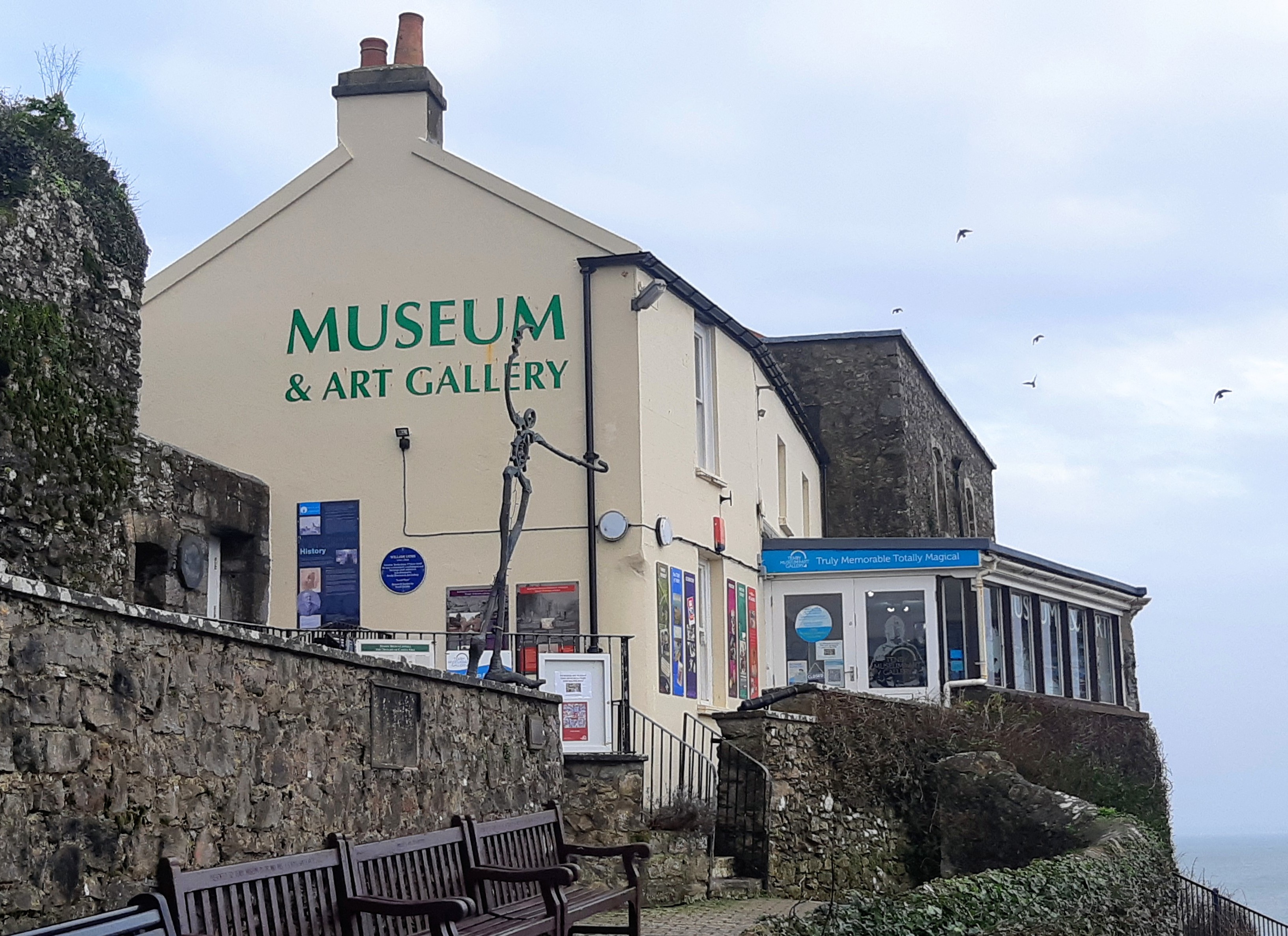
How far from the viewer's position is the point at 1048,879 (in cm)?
1065

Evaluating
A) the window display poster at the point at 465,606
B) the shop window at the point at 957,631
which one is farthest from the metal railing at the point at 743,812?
the shop window at the point at 957,631

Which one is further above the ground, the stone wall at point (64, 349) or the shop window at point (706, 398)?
the shop window at point (706, 398)

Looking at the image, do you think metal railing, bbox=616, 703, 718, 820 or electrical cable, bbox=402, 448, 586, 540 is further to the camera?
electrical cable, bbox=402, 448, 586, 540

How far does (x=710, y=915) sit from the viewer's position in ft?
40.3

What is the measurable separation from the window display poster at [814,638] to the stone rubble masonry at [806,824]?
5.35m

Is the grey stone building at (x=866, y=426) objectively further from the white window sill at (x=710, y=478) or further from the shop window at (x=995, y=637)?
the white window sill at (x=710, y=478)

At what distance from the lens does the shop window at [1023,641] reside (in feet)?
73.5

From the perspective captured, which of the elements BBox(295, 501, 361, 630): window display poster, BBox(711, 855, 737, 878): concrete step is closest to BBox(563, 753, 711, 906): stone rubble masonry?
BBox(711, 855, 737, 878): concrete step

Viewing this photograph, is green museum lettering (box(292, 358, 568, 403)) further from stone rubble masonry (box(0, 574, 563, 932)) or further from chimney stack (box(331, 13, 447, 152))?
stone rubble masonry (box(0, 574, 563, 932))

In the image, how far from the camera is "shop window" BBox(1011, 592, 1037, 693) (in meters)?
22.4

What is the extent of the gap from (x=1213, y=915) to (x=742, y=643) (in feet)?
21.1

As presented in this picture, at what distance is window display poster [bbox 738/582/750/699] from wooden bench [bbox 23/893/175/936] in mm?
14696

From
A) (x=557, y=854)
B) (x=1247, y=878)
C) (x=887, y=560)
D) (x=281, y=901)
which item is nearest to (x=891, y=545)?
(x=887, y=560)

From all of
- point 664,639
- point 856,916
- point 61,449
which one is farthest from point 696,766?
Result: point 61,449
